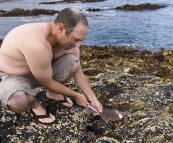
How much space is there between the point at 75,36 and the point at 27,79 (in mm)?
1080

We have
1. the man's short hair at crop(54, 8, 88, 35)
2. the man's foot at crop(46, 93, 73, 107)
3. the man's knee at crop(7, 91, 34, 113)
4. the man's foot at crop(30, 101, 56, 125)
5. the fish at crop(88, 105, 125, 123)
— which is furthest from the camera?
the man's foot at crop(46, 93, 73, 107)

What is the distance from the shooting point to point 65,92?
12.6ft

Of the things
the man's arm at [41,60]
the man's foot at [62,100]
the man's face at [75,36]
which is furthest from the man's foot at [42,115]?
the man's face at [75,36]

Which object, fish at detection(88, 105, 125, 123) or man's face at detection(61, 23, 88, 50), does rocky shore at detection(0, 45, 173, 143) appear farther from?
man's face at detection(61, 23, 88, 50)

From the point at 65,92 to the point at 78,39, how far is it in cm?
85

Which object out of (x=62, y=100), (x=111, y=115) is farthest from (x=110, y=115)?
(x=62, y=100)

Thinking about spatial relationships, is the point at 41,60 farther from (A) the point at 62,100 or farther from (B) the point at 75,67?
(A) the point at 62,100

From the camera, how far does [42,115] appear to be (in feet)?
12.9

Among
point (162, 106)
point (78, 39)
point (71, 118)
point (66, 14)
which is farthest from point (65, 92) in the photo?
point (162, 106)

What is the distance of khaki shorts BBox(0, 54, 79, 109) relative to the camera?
370 centimetres

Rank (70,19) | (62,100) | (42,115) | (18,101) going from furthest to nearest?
(62,100) → (42,115) → (18,101) → (70,19)

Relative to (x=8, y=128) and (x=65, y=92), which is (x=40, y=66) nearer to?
(x=65, y=92)

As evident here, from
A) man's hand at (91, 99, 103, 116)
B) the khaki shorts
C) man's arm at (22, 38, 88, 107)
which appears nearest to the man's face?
man's arm at (22, 38, 88, 107)

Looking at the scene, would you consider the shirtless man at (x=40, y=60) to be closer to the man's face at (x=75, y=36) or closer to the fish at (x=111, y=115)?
the man's face at (x=75, y=36)
